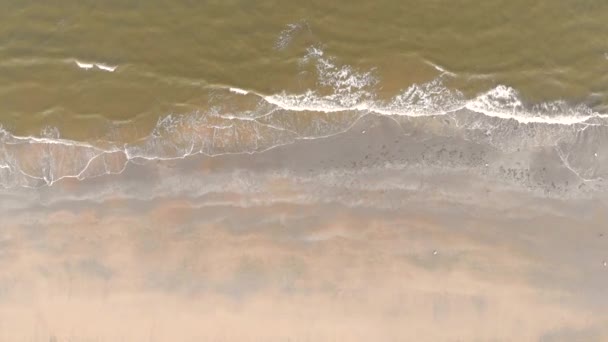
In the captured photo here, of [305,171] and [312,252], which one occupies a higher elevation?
[305,171]

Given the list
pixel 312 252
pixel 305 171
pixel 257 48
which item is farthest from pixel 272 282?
pixel 257 48

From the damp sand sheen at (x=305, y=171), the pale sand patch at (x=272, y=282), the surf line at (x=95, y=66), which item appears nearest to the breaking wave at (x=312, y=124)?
the damp sand sheen at (x=305, y=171)

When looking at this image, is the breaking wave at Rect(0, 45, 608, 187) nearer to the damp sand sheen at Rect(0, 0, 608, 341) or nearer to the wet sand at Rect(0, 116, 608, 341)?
the damp sand sheen at Rect(0, 0, 608, 341)

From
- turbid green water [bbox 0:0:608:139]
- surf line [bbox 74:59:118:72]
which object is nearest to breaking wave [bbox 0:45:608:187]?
turbid green water [bbox 0:0:608:139]

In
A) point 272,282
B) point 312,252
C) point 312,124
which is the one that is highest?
point 312,124

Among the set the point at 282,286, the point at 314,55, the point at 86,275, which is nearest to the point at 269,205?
the point at 282,286

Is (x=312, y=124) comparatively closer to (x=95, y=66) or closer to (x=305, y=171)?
(x=305, y=171)

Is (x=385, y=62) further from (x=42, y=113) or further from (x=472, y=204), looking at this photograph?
(x=42, y=113)

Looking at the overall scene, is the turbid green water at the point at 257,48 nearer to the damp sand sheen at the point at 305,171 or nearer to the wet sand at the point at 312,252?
the damp sand sheen at the point at 305,171
